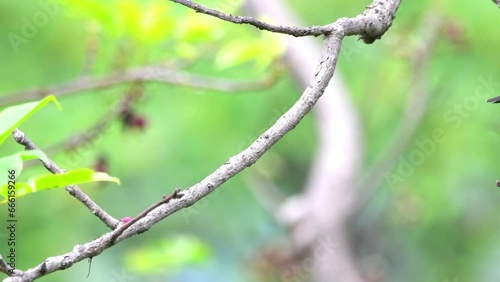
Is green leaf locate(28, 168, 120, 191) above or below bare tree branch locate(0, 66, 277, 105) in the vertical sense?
below

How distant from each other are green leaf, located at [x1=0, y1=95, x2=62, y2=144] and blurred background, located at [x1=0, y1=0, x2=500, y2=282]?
2.37 metres

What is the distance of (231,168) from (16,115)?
13.8 inches


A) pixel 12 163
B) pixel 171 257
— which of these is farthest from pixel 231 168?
pixel 171 257

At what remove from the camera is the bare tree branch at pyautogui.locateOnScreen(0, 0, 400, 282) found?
3.42 ft

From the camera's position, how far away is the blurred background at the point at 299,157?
168 inches

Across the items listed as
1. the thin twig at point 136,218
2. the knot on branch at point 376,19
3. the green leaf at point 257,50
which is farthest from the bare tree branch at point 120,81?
the thin twig at point 136,218

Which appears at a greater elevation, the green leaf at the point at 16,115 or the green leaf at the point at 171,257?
the green leaf at the point at 171,257

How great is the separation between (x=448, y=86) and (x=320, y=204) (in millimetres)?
2022

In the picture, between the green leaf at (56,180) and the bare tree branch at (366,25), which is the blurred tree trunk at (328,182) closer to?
the bare tree branch at (366,25)

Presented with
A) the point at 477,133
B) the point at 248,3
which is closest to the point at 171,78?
the point at 248,3

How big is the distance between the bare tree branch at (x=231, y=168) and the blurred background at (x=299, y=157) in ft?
7.40

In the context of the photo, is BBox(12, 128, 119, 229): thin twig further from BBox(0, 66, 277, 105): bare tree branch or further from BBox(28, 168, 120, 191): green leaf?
BBox(0, 66, 277, 105): bare tree branch

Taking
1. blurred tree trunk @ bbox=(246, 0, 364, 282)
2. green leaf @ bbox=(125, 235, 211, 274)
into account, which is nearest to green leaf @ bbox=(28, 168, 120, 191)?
green leaf @ bbox=(125, 235, 211, 274)

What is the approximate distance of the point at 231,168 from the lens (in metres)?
1.12
